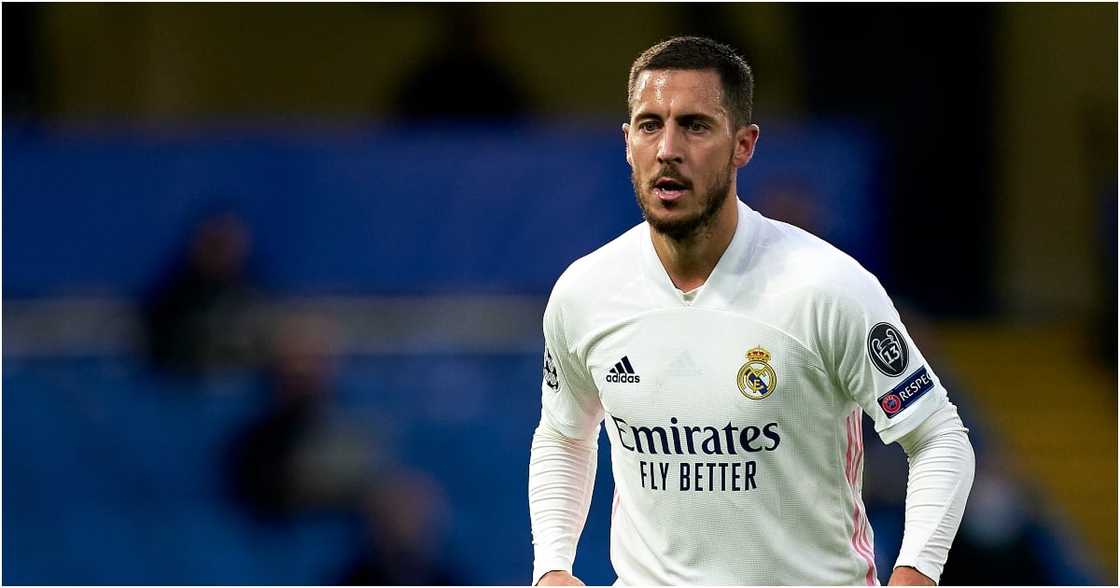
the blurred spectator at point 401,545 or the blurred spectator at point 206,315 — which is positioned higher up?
the blurred spectator at point 206,315

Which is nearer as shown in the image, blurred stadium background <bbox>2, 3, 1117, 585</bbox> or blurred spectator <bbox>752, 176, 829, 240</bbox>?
blurred spectator <bbox>752, 176, 829, 240</bbox>

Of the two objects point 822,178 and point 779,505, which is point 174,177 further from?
point 779,505

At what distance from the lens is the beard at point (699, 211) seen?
144 inches

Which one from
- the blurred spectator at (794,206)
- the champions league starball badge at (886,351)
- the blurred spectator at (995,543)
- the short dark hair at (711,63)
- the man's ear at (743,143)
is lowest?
the blurred spectator at (995,543)

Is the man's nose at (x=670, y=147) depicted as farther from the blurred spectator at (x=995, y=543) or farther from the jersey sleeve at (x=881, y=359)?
the blurred spectator at (x=995, y=543)

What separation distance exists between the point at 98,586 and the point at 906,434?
542 cm

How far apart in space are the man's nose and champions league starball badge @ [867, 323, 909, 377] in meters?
0.56

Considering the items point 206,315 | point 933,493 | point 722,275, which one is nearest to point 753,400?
point 722,275

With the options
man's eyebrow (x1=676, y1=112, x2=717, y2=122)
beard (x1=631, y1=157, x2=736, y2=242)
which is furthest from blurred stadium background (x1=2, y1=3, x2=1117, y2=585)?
man's eyebrow (x1=676, y1=112, x2=717, y2=122)

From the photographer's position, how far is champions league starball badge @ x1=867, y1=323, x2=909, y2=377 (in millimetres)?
3521

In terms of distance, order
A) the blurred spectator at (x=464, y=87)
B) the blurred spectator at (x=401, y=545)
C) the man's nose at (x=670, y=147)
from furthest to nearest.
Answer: the blurred spectator at (x=464, y=87)
the blurred spectator at (x=401, y=545)
the man's nose at (x=670, y=147)

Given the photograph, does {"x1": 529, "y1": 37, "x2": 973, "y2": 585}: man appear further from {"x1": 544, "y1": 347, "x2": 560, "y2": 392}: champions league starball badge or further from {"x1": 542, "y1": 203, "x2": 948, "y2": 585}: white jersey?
{"x1": 544, "y1": 347, "x2": 560, "y2": 392}: champions league starball badge

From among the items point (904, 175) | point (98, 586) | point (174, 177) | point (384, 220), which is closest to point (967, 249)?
point (904, 175)

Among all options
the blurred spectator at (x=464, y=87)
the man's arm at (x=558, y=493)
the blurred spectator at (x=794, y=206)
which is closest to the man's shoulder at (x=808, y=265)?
the man's arm at (x=558, y=493)
